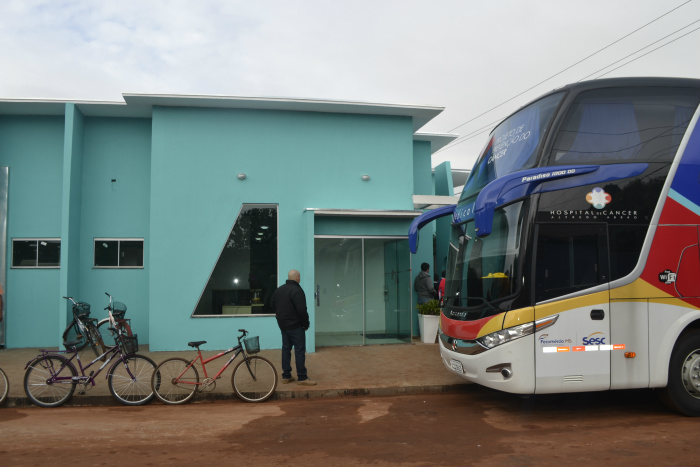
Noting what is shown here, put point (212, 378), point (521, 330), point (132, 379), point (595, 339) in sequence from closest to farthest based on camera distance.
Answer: point (521, 330) → point (595, 339) → point (132, 379) → point (212, 378)

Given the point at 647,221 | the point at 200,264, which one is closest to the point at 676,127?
the point at 647,221

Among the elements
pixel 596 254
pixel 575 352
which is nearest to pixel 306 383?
pixel 575 352

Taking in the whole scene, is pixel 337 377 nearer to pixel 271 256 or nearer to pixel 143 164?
pixel 271 256

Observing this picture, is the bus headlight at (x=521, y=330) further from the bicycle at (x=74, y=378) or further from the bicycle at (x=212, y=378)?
the bicycle at (x=74, y=378)

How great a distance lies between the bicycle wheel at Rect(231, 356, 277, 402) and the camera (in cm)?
916

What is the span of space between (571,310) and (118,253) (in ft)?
37.1

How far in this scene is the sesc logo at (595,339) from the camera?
743cm

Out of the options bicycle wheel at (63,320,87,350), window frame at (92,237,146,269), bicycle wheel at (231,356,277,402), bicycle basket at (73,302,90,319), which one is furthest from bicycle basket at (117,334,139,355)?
window frame at (92,237,146,269)

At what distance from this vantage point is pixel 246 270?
13.9m

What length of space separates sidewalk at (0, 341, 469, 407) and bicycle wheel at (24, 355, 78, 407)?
0.21m

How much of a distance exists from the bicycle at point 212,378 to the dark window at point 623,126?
5.45 meters

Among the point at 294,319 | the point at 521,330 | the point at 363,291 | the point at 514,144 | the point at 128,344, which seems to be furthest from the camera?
the point at 363,291

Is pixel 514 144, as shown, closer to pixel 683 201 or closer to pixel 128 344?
pixel 683 201

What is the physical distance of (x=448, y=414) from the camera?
809 centimetres
